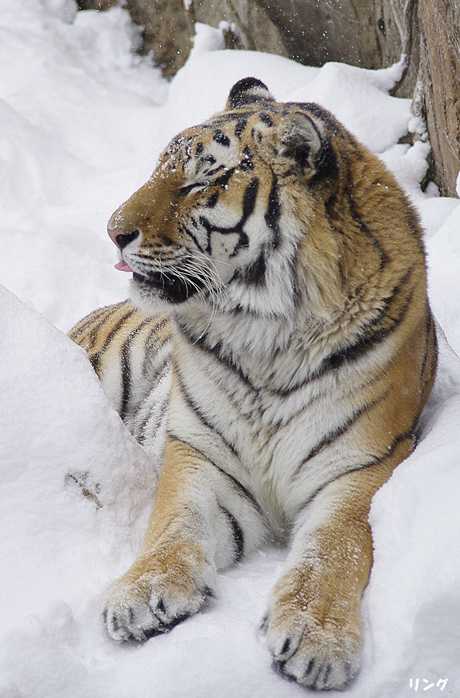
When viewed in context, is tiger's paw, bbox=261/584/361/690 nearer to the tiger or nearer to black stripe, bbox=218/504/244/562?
the tiger

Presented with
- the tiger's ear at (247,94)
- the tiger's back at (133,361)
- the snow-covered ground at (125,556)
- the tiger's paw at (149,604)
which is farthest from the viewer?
the tiger's back at (133,361)

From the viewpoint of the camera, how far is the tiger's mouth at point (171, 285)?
5.16 feet

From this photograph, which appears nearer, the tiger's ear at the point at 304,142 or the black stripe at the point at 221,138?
the tiger's ear at the point at 304,142

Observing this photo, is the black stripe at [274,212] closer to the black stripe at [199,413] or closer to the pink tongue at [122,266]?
the pink tongue at [122,266]

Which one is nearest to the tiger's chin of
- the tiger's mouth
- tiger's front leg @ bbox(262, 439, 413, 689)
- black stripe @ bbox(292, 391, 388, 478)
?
the tiger's mouth

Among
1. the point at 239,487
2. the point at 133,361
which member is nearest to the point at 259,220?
the point at 239,487

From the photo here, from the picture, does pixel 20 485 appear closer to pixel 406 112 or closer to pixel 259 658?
pixel 259 658

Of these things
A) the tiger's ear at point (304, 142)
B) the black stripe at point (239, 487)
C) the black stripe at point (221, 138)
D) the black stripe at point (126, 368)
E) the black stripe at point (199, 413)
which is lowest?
the black stripe at point (126, 368)

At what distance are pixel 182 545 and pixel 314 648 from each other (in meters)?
0.38

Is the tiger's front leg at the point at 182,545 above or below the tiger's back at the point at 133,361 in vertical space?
above

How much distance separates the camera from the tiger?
1481mm

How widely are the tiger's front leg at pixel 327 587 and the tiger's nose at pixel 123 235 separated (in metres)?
0.73

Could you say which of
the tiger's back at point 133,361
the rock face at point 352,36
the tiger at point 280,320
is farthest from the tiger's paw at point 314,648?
the rock face at point 352,36

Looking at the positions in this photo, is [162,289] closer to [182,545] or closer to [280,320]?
[280,320]
